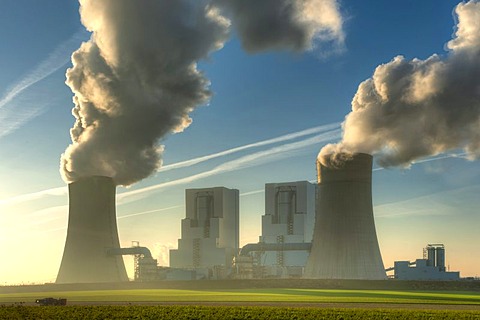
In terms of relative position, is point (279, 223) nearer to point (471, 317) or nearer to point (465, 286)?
point (465, 286)

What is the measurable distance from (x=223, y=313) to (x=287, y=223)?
185ft

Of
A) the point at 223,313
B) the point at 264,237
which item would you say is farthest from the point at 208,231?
the point at 223,313

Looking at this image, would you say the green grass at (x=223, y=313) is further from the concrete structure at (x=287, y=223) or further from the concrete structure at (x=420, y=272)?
the concrete structure at (x=287, y=223)

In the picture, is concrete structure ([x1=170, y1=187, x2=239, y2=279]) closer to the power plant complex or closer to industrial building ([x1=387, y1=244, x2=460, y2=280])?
the power plant complex

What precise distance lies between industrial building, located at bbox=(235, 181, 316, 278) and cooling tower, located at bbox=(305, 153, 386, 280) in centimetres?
2696

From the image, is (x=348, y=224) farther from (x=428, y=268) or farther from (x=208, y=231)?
(x=208, y=231)

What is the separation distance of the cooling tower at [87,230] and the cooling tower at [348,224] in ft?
66.1

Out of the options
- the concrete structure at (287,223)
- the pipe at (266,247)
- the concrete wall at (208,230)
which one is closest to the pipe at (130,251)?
the concrete wall at (208,230)

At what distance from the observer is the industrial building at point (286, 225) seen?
77.7 m

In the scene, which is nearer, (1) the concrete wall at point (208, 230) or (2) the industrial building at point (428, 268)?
(2) the industrial building at point (428, 268)

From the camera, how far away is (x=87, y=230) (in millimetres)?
55531

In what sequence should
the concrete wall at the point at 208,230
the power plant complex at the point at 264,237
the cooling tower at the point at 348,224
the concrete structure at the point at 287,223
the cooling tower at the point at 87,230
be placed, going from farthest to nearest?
the concrete structure at the point at 287,223, the concrete wall at the point at 208,230, the cooling tower at the point at 87,230, the power plant complex at the point at 264,237, the cooling tower at the point at 348,224

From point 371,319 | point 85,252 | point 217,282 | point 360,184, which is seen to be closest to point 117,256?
point 85,252

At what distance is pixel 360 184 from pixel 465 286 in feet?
46.3
